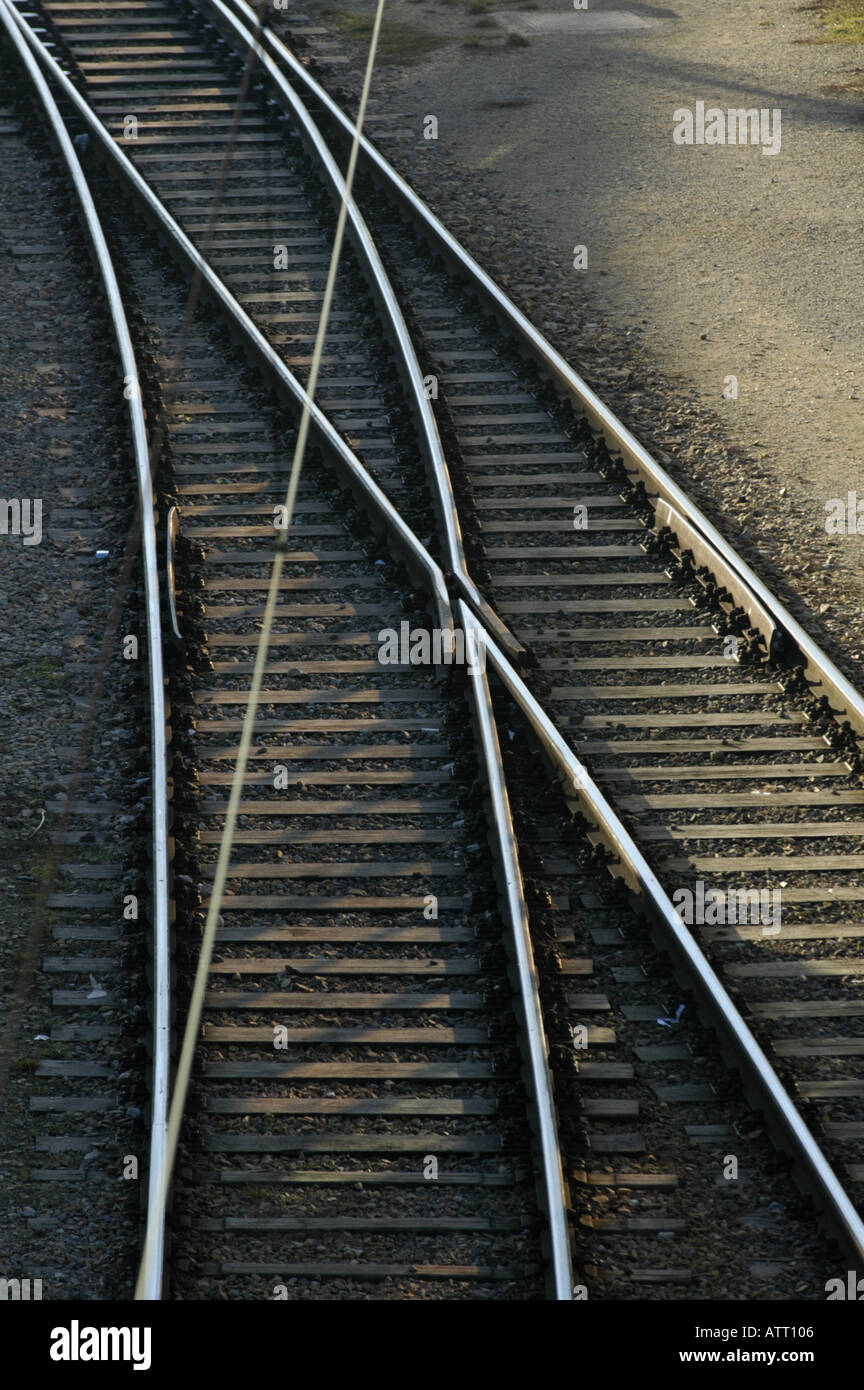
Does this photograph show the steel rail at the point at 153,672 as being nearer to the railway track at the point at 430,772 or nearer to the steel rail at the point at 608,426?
the railway track at the point at 430,772

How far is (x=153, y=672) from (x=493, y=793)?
7.73 ft

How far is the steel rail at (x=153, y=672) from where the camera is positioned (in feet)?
23.0

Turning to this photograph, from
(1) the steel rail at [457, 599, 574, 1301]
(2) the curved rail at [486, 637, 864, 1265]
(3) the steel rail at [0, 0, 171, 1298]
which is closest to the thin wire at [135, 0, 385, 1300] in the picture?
(3) the steel rail at [0, 0, 171, 1298]

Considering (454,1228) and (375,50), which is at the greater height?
(375,50)

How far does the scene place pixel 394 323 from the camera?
44.7ft

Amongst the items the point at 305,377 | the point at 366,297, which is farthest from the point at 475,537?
the point at 366,297

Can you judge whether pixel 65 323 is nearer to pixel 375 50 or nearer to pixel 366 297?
pixel 366 297

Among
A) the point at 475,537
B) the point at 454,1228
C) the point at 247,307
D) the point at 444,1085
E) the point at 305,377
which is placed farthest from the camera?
the point at 247,307

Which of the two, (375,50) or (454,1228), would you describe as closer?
(454,1228)

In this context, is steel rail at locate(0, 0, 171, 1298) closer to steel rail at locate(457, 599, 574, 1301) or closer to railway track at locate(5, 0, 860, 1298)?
Answer: railway track at locate(5, 0, 860, 1298)

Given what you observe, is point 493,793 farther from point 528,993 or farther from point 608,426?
point 608,426

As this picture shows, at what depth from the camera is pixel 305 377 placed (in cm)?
1333

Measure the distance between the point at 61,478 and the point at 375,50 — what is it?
10782mm

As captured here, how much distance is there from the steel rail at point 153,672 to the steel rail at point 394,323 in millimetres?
2086
